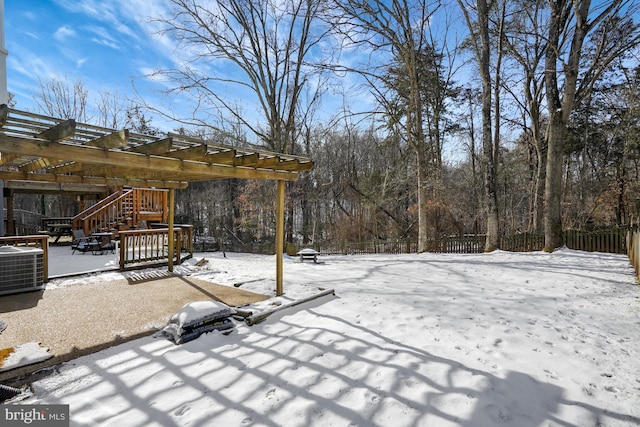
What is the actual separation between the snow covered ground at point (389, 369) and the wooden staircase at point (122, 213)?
9620mm

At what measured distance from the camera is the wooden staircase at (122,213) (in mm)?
11125

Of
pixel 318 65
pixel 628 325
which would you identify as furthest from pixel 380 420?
pixel 318 65

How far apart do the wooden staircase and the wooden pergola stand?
5384 mm

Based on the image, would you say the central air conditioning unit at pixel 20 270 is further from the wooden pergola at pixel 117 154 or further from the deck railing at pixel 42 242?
the wooden pergola at pixel 117 154

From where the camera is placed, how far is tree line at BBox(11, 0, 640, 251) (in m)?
10.3

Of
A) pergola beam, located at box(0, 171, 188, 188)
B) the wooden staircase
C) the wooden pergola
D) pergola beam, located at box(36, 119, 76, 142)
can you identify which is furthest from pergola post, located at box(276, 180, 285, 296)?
the wooden staircase

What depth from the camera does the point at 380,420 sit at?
83.4 inches

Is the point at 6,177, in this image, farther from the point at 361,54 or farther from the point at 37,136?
the point at 361,54

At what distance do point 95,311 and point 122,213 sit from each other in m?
8.66

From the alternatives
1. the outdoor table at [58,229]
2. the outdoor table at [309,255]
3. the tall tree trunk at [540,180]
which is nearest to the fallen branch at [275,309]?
the outdoor table at [309,255]

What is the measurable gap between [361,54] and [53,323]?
13060 mm

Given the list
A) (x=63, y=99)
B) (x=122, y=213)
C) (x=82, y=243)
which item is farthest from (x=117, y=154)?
(x=63, y=99)

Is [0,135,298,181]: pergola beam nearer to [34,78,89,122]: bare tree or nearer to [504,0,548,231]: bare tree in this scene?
[504,0,548,231]: bare tree

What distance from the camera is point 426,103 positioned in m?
15.8
